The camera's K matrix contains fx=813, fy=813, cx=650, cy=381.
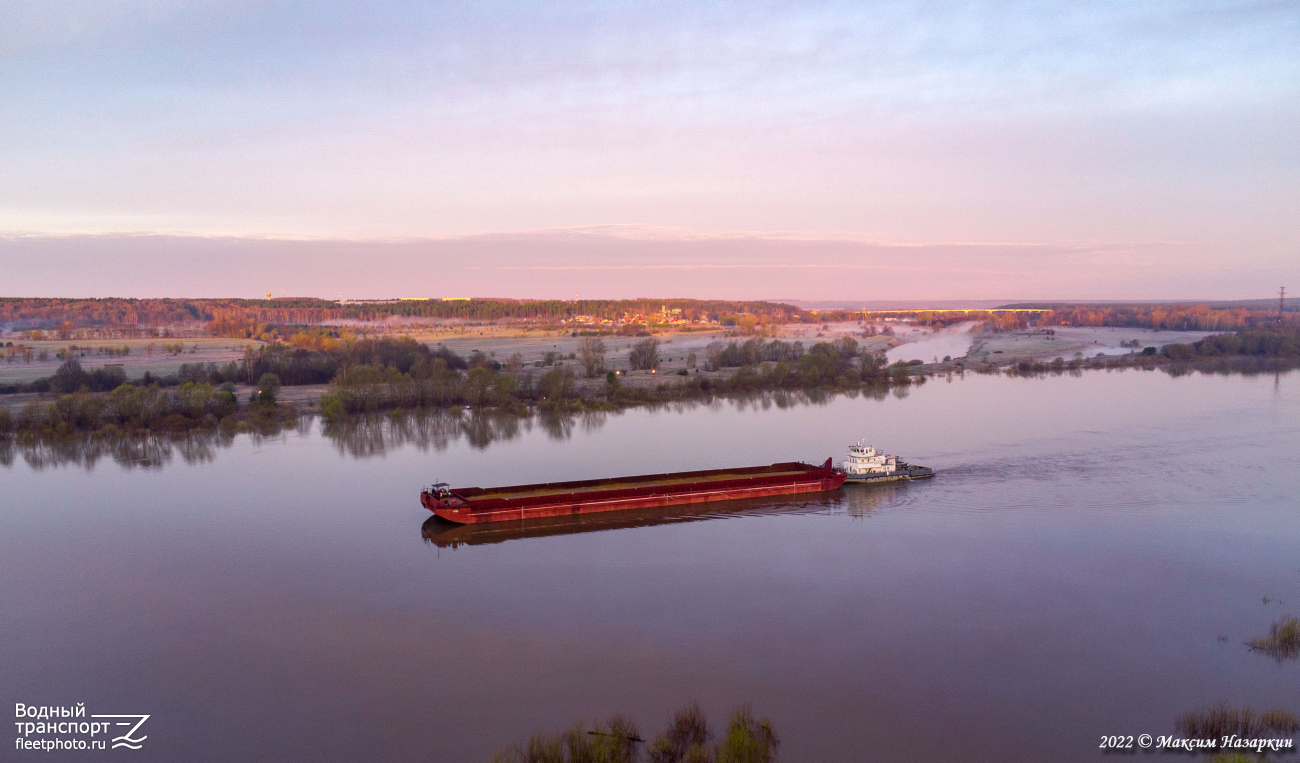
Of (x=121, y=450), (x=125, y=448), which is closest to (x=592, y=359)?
(x=125, y=448)

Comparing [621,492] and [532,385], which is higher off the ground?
[532,385]

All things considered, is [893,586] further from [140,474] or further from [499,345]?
[499,345]

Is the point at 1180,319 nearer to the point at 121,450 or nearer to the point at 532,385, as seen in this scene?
the point at 532,385

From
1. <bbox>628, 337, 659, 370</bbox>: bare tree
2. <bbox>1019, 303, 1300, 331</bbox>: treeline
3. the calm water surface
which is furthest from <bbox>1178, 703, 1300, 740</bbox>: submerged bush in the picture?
<bbox>1019, 303, 1300, 331</bbox>: treeline

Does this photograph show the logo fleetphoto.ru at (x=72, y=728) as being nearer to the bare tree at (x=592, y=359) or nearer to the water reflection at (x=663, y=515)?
the water reflection at (x=663, y=515)

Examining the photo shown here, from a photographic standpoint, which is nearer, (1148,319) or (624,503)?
(624,503)

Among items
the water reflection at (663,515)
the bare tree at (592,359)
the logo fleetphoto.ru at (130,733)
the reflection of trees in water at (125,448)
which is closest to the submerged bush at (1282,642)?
the water reflection at (663,515)
